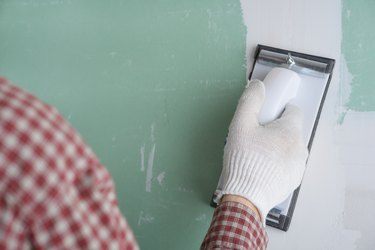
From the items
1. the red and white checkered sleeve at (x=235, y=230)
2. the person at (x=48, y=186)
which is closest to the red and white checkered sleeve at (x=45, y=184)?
the person at (x=48, y=186)

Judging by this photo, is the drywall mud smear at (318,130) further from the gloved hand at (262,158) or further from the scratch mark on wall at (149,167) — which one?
the scratch mark on wall at (149,167)

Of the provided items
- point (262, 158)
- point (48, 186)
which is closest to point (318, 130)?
point (262, 158)

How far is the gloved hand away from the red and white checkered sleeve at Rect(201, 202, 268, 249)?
29mm

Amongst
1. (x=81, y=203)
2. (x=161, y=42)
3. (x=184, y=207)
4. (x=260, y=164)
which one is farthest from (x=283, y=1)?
(x=81, y=203)

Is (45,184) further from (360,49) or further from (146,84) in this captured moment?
(360,49)

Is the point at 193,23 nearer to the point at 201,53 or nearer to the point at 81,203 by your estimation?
the point at 201,53

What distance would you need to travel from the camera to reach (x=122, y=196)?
96 centimetres

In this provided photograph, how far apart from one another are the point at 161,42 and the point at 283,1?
288 mm

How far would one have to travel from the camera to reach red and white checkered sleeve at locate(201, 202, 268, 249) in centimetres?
74

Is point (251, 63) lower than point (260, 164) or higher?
higher

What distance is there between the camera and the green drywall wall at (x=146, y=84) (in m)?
0.95

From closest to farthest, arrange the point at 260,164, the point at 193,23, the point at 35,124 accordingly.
Result: the point at 35,124 → the point at 260,164 → the point at 193,23

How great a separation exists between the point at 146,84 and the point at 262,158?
1.12 ft

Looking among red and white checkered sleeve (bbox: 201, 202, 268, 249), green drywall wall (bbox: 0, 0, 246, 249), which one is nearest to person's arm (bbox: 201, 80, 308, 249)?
red and white checkered sleeve (bbox: 201, 202, 268, 249)
